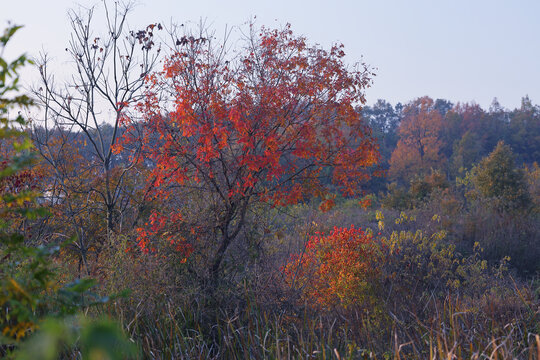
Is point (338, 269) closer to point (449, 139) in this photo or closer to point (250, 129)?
point (250, 129)

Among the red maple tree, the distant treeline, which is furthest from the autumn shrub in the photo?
the distant treeline

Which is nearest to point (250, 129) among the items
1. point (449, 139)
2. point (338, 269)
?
point (338, 269)

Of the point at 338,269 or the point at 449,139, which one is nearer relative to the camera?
the point at 338,269

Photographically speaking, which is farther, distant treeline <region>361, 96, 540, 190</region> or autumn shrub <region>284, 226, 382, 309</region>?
distant treeline <region>361, 96, 540, 190</region>

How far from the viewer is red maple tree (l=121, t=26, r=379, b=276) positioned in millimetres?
5676

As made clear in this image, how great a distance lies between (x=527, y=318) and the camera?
447 cm

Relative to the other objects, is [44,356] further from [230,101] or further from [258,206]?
[258,206]

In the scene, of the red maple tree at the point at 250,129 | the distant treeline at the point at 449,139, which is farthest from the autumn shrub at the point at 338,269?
the distant treeline at the point at 449,139

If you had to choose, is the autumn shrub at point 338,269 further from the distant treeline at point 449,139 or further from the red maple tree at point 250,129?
the distant treeline at point 449,139

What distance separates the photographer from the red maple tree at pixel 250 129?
5676 mm

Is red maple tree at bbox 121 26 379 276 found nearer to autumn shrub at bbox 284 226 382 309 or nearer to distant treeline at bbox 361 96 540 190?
autumn shrub at bbox 284 226 382 309

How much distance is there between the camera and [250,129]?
5.65 metres

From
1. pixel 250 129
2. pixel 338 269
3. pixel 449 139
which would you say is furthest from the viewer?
pixel 449 139

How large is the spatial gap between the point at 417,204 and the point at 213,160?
1502cm
